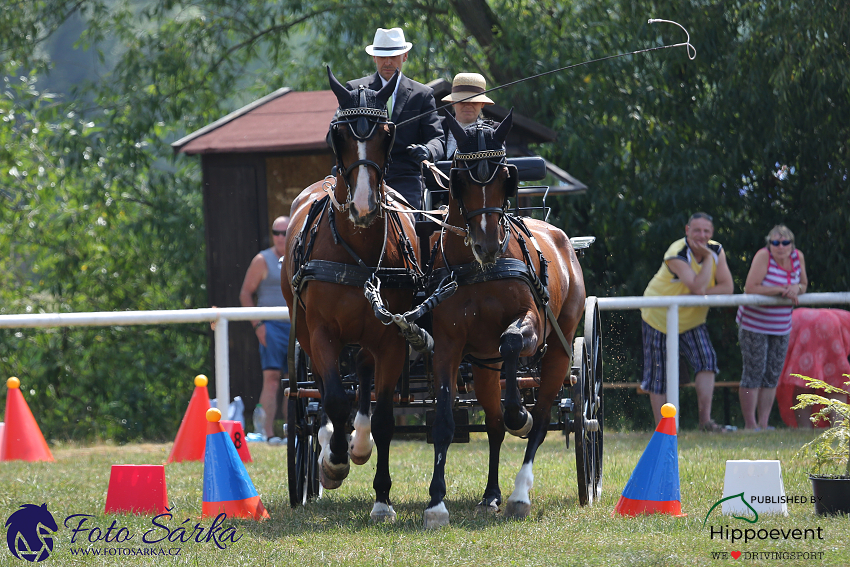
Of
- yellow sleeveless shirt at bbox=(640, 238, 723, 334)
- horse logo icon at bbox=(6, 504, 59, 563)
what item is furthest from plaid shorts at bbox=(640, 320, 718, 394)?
horse logo icon at bbox=(6, 504, 59, 563)

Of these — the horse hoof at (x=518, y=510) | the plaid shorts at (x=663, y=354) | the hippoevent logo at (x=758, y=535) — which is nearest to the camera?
the hippoevent logo at (x=758, y=535)

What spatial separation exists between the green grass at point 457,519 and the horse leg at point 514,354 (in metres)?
Answer: 0.54

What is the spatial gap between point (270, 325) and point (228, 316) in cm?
91

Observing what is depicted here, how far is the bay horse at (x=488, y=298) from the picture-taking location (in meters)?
5.10

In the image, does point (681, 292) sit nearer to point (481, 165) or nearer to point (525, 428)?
point (525, 428)

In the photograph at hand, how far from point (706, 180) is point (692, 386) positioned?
8.84 ft

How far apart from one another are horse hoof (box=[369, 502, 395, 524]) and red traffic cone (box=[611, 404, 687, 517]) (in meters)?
1.19

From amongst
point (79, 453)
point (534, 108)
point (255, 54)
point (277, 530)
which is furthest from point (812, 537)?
point (255, 54)

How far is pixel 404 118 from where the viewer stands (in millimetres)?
6395

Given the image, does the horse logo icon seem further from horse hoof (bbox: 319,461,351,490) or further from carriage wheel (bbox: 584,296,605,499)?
carriage wheel (bbox: 584,296,605,499)

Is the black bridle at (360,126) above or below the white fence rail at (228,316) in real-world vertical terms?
above

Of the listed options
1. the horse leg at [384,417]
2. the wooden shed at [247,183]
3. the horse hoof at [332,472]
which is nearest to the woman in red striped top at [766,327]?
the wooden shed at [247,183]

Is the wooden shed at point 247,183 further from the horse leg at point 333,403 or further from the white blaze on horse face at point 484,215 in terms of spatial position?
the white blaze on horse face at point 484,215

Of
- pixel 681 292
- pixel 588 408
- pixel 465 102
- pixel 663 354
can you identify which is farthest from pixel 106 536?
pixel 681 292
